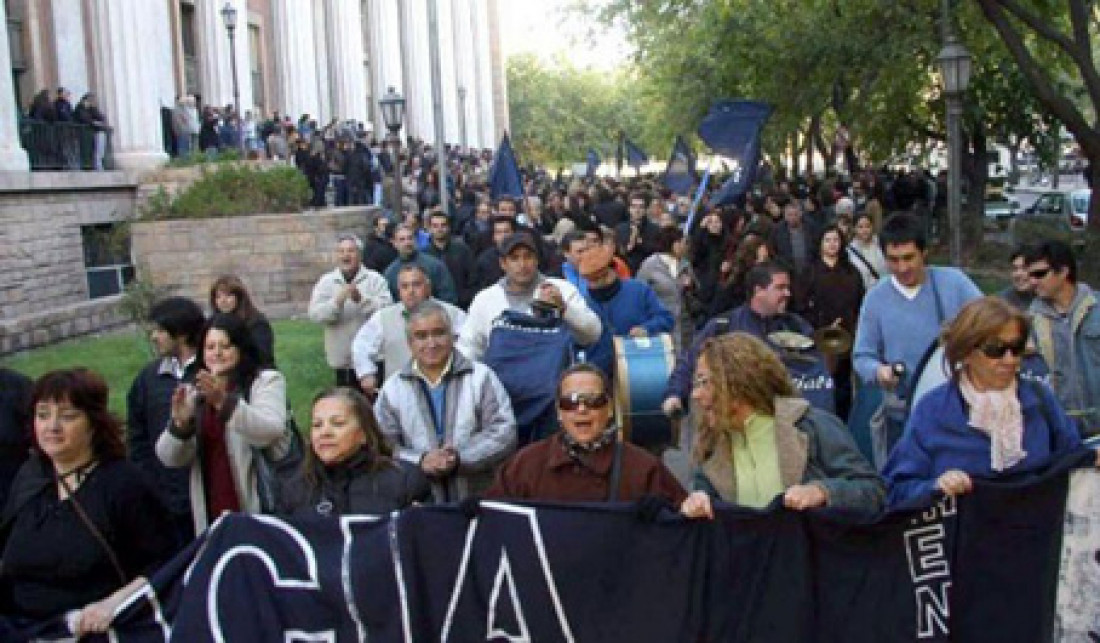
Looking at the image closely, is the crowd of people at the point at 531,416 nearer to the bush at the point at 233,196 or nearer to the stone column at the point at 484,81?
the bush at the point at 233,196

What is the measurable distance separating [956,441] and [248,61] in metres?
32.6

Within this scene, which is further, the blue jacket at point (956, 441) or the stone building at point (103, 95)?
the stone building at point (103, 95)

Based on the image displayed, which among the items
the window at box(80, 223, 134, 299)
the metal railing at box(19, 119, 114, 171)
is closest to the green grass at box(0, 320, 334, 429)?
the window at box(80, 223, 134, 299)

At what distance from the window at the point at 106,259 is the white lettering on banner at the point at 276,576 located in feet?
62.1

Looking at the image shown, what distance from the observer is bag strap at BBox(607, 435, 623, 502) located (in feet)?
16.7

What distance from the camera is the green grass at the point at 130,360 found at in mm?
13258

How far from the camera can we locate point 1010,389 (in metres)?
5.05

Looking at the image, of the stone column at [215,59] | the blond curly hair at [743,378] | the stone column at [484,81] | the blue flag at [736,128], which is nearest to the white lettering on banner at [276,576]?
the blond curly hair at [743,378]

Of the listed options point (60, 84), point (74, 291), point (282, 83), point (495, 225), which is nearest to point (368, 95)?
point (282, 83)

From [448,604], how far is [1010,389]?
2.17 metres

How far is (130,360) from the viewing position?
50.6ft

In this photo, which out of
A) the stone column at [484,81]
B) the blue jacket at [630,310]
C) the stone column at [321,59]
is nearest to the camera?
the blue jacket at [630,310]

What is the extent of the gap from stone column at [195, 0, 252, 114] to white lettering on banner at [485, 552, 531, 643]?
2905 cm

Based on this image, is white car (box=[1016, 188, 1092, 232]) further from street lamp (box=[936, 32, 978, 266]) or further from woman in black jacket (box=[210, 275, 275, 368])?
woman in black jacket (box=[210, 275, 275, 368])
